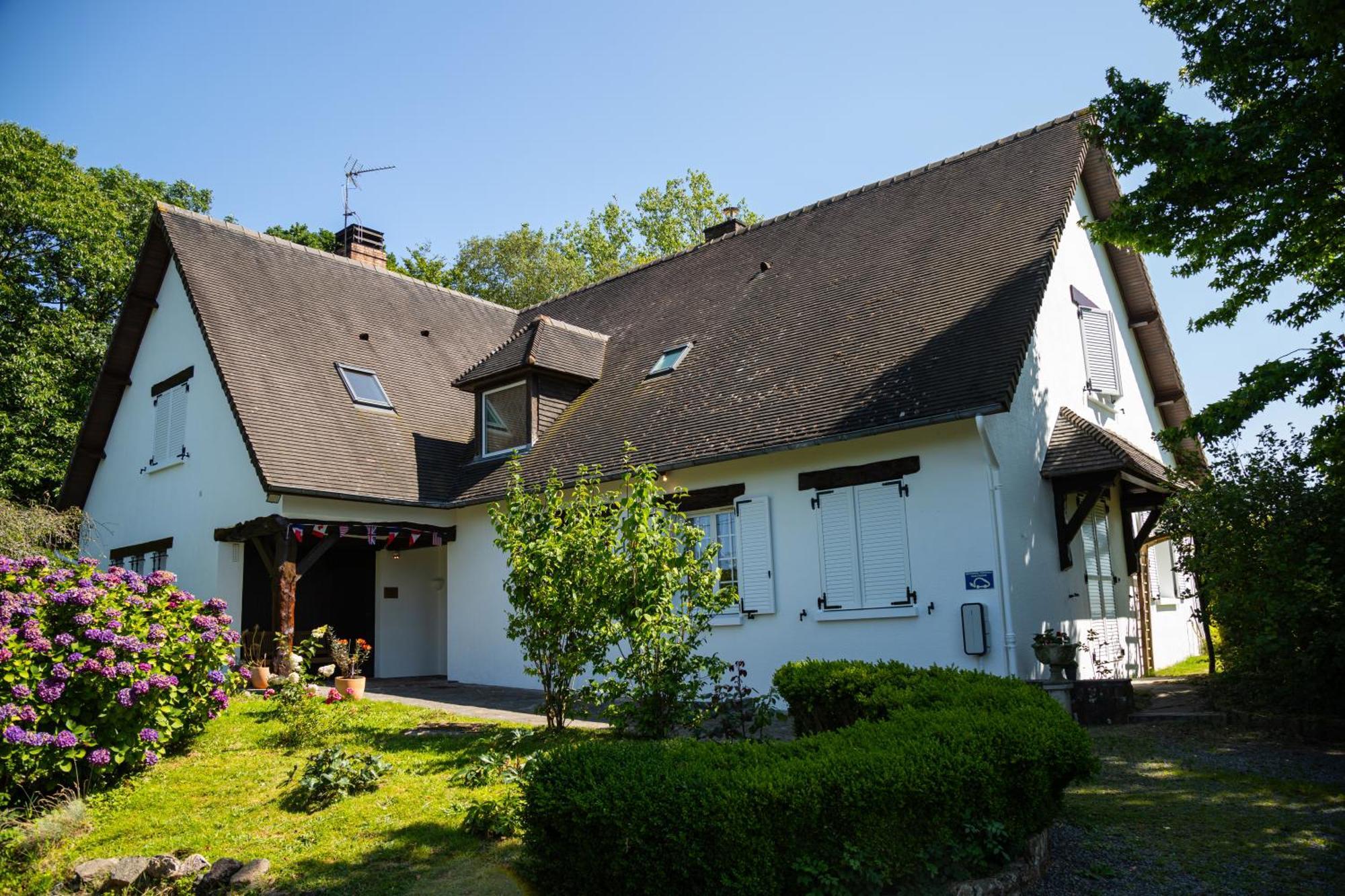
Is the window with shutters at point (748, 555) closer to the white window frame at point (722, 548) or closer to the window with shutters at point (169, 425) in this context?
the white window frame at point (722, 548)

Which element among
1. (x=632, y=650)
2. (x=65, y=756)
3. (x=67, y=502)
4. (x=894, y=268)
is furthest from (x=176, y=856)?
(x=67, y=502)

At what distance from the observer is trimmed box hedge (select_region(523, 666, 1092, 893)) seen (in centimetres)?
485

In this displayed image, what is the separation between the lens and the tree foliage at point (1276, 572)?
9.14 metres

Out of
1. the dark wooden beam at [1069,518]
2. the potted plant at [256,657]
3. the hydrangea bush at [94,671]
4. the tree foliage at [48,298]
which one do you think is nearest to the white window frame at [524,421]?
the potted plant at [256,657]

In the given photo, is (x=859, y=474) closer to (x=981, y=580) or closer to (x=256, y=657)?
(x=981, y=580)

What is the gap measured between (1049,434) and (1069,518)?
1145 millimetres

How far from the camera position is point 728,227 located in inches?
841

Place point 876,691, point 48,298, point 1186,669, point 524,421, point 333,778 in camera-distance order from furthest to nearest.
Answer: point 48,298 < point 524,421 < point 1186,669 < point 333,778 < point 876,691

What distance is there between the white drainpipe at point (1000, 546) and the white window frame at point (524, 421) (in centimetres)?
833

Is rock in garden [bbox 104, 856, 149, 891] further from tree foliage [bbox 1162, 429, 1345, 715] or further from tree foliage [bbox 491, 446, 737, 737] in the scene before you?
tree foliage [bbox 1162, 429, 1345, 715]

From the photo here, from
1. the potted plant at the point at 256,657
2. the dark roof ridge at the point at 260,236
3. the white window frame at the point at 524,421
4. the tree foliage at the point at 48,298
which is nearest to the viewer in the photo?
the potted plant at the point at 256,657

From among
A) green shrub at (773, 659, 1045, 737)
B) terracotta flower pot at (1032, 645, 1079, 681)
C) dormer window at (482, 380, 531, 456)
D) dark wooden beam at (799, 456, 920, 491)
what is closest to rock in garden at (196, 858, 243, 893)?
green shrub at (773, 659, 1045, 737)

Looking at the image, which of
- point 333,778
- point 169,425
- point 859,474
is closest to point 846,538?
point 859,474

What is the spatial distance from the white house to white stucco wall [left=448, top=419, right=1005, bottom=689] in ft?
0.12
